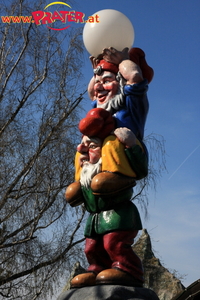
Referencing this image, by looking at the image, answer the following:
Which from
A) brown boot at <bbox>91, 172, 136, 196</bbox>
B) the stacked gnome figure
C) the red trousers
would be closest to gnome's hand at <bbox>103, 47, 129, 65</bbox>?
the stacked gnome figure

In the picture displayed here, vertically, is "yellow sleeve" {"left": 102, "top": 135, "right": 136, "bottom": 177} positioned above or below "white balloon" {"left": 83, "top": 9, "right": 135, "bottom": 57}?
below

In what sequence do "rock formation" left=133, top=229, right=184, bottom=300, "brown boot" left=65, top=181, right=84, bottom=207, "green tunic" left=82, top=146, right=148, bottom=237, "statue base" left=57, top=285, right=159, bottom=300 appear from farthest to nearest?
"rock formation" left=133, top=229, right=184, bottom=300, "brown boot" left=65, top=181, right=84, bottom=207, "green tunic" left=82, top=146, right=148, bottom=237, "statue base" left=57, top=285, right=159, bottom=300

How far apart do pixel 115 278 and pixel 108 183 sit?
0.78 metres

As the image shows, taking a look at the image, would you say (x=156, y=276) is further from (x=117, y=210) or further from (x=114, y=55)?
(x=114, y=55)

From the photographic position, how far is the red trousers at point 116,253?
3883 millimetres

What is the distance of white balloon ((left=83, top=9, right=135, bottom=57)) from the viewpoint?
15.2 feet

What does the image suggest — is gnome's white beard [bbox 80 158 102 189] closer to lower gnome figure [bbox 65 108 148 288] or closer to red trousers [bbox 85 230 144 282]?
lower gnome figure [bbox 65 108 148 288]

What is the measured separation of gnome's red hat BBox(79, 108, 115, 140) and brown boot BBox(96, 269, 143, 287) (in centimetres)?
120

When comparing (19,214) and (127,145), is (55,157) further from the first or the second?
(127,145)

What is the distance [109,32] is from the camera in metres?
4.63

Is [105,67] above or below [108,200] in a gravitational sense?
above

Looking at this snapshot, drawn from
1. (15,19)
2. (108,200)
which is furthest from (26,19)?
(108,200)

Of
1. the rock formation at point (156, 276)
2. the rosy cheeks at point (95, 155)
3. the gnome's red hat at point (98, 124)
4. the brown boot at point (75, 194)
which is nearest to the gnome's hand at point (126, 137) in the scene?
the gnome's red hat at point (98, 124)

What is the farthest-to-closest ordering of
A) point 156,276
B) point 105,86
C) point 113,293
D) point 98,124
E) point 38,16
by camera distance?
1. point 156,276
2. point 38,16
3. point 105,86
4. point 98,124
5. point 113,293
